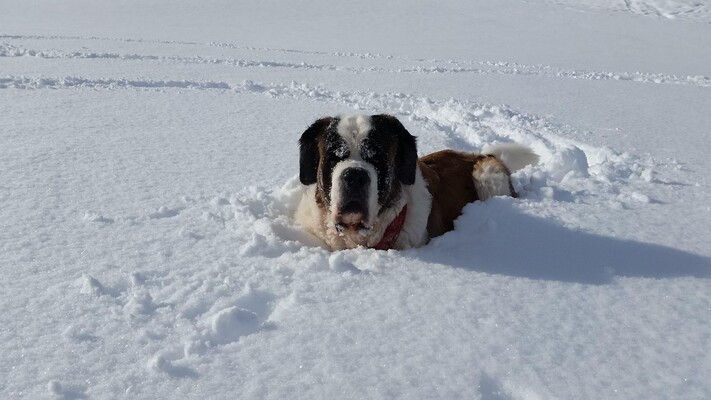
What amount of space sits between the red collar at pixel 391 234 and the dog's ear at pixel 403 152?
0.69 ft

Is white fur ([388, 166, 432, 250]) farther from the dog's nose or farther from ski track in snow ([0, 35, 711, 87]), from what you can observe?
ski track in snow ([0, 35, 711, 87])

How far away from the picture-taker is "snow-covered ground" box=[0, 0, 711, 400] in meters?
2.11

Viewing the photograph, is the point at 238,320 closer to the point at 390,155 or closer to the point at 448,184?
the point at 390,155

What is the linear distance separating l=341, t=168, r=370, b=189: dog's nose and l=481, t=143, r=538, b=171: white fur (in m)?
2.23

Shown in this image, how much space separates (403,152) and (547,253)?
38.3 inches

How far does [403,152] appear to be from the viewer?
3592mm

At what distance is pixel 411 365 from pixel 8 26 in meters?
21.4

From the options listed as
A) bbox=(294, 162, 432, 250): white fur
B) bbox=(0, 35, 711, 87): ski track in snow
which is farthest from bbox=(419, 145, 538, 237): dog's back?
bbox=(0, 35, 711, 87): ski track in snow

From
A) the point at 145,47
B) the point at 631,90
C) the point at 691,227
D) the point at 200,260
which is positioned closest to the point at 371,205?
the point at 200,260

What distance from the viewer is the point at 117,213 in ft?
12.4

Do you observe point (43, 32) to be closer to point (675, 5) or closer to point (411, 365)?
point (411, 365)

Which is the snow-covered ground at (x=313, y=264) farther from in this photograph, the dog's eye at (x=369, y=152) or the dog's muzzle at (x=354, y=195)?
the dog's eye at (x=369, y=152)

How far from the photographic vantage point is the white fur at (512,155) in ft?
17.1

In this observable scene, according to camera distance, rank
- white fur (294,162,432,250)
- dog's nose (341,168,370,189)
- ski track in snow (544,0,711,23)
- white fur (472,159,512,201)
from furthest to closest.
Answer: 1. ski track in snow (544,0,711,23)
2. white fur (472,159,512,201)
3. white fur (294,162,432,250)
4. dog's nose (341,168,370,189)
